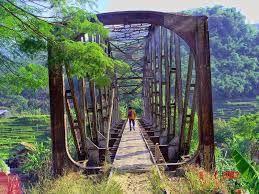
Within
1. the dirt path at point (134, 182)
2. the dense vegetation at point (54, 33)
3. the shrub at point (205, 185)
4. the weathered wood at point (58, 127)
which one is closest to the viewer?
the shrub at point (205, 185)

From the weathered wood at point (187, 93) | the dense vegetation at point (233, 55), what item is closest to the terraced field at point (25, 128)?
the dense vegetation at point (233, 55)

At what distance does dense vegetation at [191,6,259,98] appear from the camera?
86438 mm

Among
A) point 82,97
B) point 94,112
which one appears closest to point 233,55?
point 94,112

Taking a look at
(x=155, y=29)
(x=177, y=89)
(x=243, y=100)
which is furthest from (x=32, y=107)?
(x=177, y=89)

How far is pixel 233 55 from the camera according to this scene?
97688 millimetres

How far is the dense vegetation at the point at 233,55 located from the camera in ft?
284

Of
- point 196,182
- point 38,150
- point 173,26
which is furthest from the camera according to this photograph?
point 38,150

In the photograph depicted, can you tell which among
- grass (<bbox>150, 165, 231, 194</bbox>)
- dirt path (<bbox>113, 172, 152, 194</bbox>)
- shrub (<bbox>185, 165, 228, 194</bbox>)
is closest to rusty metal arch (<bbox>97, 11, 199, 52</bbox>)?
dirt path (<bbox>113, 172, 152, 194</bbox>)

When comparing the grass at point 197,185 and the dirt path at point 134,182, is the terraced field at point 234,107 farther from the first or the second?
the grass at point 197,185

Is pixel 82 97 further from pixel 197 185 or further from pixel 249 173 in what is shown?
pixel 249 173

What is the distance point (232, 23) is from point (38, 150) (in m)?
90.0

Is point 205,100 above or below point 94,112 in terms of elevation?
above

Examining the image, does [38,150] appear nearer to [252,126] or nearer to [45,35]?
[252,126]

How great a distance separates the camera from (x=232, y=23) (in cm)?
11288
